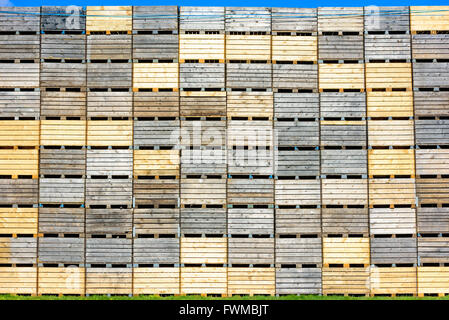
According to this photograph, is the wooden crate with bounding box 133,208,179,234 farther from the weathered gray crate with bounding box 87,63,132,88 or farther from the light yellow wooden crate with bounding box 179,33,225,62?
the light yellow wooden crate with bounding box 179,33,225,62

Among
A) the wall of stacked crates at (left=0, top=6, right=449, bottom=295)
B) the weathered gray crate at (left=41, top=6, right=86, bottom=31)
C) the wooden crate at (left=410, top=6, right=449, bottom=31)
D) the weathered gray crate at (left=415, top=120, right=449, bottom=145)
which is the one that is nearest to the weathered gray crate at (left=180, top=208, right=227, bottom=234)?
the wall of stacked crates at (left=0, top=6, right=449, bottom=295)

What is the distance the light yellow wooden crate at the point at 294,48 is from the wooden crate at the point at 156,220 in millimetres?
4237

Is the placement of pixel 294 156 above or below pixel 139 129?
below

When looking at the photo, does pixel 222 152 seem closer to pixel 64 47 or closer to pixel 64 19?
pixel 64 47

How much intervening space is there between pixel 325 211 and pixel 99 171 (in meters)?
5.10

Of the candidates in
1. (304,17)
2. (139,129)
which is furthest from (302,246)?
(304,17)

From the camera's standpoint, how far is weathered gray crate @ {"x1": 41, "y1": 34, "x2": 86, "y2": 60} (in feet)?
28.9

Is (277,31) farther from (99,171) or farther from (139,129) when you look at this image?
(99,171)

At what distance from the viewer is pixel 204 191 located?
8648 millimetres

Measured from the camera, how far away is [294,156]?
8.67m

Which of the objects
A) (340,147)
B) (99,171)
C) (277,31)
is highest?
(277,31)

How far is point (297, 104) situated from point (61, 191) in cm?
561

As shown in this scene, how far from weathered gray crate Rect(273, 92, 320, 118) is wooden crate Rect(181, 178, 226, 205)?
2.08 meters

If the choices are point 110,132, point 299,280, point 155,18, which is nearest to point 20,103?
point 110,132
